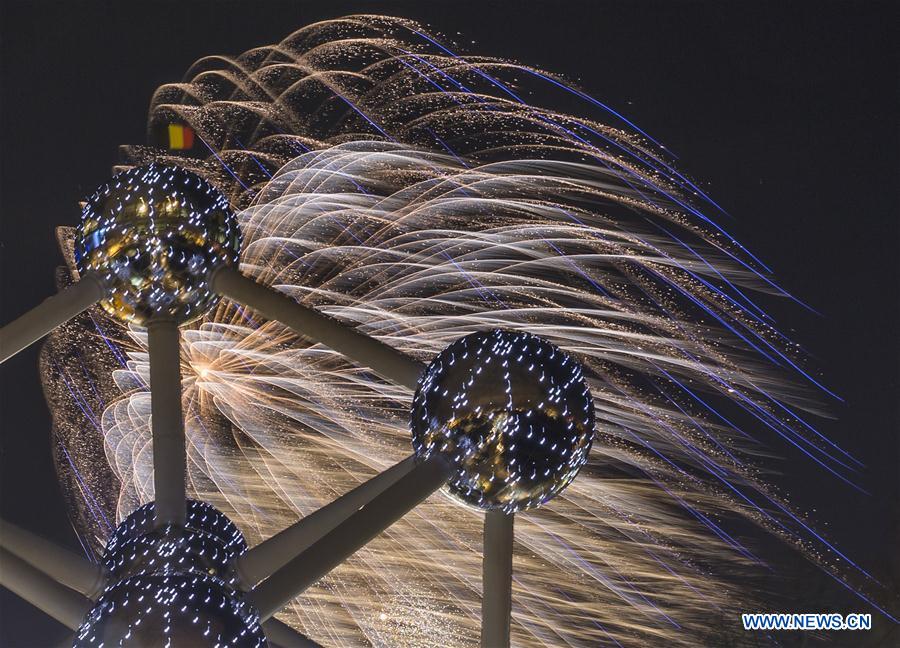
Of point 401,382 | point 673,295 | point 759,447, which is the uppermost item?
point 673,295

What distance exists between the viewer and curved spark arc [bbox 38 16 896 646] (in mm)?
6051

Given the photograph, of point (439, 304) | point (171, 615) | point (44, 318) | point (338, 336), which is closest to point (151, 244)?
point (44, 318)

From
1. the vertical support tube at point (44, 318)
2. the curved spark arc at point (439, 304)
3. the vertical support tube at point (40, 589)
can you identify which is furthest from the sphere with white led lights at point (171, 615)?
the curved spark arc at point (439, 304)

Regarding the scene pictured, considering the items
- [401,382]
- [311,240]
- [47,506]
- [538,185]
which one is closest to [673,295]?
[538,185]

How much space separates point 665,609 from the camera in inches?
289

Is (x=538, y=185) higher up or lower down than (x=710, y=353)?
higher up

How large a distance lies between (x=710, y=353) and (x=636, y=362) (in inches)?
16.4

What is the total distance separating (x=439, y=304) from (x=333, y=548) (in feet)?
15.8

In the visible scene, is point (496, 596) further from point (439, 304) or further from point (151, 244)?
point (439, 304)

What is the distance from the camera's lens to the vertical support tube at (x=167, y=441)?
1.86 meters

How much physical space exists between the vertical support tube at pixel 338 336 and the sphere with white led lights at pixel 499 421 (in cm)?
5

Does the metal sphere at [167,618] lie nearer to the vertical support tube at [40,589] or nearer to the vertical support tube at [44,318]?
the vertical support tube at [40,589]

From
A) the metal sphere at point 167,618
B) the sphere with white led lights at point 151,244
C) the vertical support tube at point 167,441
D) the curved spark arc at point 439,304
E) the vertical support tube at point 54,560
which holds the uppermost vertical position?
the curved spark arc at point 439,304

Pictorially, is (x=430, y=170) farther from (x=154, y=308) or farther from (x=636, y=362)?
(x=154, y=308)
